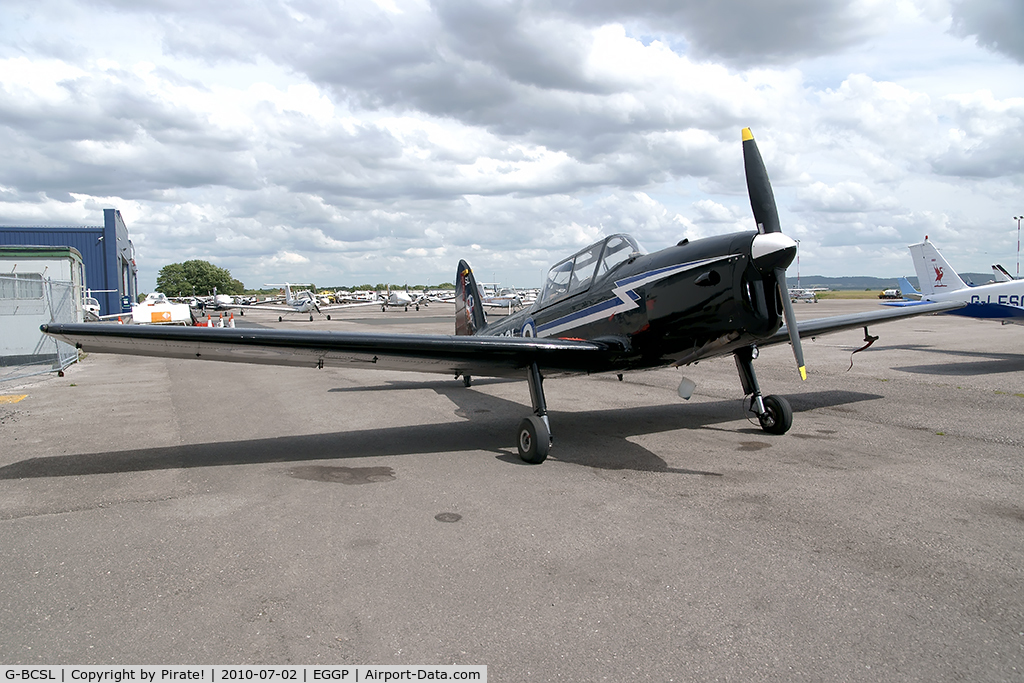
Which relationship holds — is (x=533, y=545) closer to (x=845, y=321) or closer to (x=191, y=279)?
(x=845, y=321)

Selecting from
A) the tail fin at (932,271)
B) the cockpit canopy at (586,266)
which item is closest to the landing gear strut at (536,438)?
the cockpit canopy at (586,266)

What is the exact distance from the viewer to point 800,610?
3150 millimetres

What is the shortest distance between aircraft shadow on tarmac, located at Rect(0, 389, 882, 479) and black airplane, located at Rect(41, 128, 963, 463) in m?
0.85

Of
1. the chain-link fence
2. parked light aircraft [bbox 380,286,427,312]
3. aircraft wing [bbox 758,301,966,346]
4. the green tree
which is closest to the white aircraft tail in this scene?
aircraft wing [bbox 758,301,966,346]

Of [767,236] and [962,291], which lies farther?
[962,291]

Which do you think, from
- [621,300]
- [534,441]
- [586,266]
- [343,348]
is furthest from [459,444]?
[586,266]

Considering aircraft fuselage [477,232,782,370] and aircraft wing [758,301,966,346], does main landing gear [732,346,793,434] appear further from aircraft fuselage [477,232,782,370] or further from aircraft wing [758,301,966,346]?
aircraft fuselage [477,232,782,370]

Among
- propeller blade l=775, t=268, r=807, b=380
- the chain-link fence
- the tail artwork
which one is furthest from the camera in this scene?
the tail artwork

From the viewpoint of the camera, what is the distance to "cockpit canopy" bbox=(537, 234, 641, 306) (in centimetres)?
755

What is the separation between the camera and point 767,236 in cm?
571

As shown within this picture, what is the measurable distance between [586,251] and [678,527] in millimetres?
4395

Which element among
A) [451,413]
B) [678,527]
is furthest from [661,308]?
[451,413]

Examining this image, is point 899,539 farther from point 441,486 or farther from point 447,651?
point 441,486

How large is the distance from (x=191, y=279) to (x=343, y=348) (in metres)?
152
